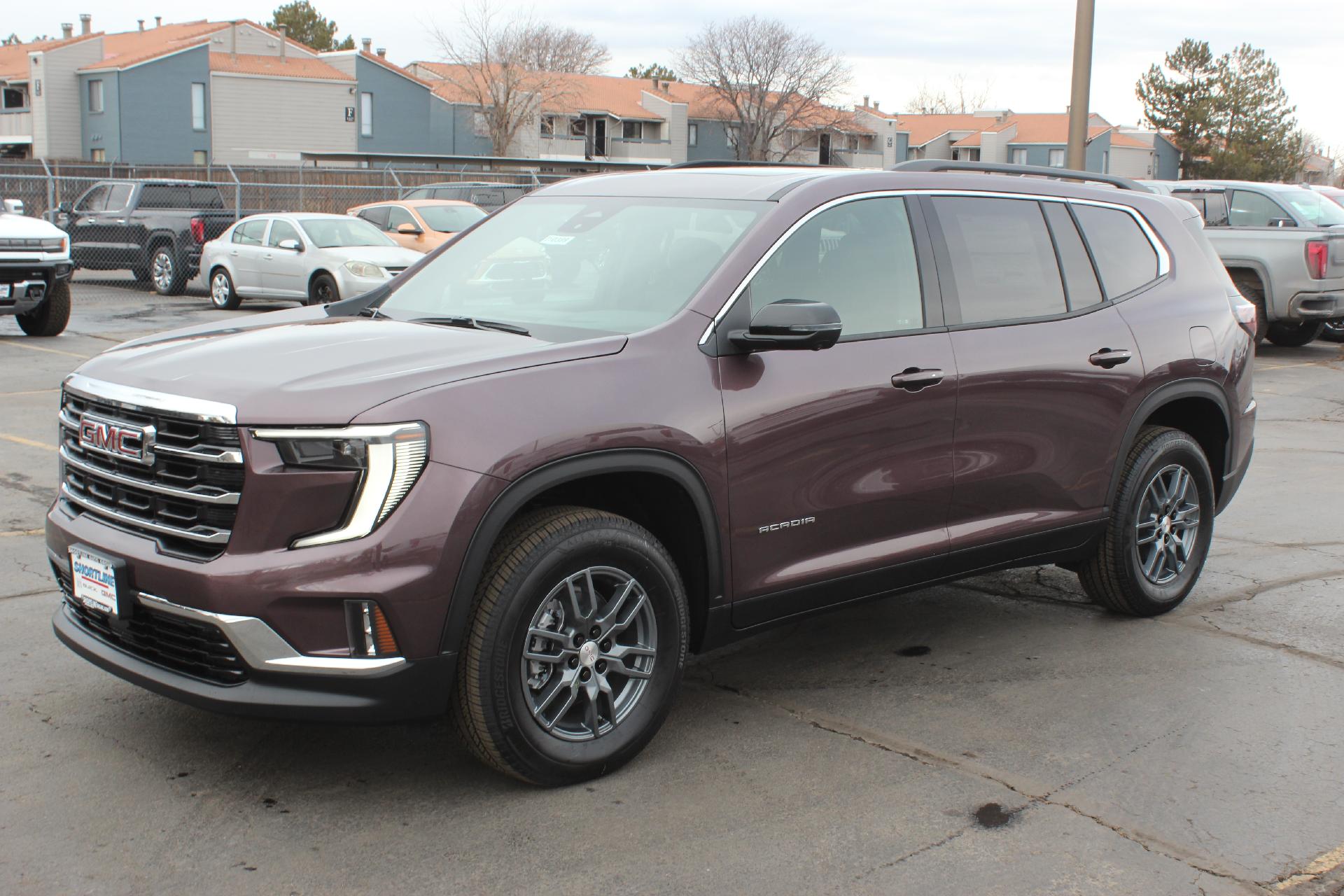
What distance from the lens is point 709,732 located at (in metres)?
4.52

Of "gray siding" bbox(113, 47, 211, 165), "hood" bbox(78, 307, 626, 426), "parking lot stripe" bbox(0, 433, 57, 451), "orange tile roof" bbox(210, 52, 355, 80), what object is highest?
"orange tile roof" bbox(210, 52, 355, 80)

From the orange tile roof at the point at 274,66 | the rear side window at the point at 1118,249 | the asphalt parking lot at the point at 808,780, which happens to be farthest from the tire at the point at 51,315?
the orange tile roof at the point at 274,66

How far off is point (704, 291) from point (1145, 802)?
2016 mm

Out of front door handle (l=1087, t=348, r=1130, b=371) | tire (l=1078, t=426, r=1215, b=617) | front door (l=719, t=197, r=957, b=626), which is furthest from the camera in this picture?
tire (l=1078, t=426, r=1215, b=617)

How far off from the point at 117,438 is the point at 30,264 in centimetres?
1216

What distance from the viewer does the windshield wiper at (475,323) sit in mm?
4371

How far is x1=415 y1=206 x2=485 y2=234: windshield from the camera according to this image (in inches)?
846

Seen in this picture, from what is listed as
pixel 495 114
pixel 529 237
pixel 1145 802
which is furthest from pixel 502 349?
pixel 495 114

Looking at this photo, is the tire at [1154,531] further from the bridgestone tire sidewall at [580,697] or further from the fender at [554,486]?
the bridgestone tire sidewall at [580,697]

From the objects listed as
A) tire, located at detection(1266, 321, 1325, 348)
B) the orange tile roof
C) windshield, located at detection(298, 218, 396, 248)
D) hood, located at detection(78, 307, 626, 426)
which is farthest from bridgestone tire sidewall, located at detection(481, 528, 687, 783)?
the orange tile roof

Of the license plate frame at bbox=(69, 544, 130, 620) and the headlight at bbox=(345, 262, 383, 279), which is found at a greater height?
the headlight at bbox=(345, 262, 383, 279)

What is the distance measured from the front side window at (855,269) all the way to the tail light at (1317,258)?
1301 centimetres

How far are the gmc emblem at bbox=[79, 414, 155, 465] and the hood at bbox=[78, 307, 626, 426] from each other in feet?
0.41

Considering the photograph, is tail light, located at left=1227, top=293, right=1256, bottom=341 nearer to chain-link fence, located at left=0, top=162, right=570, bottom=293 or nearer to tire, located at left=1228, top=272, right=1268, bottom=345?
tire, located at left=1228, top=272, right=1268, bottom=345
